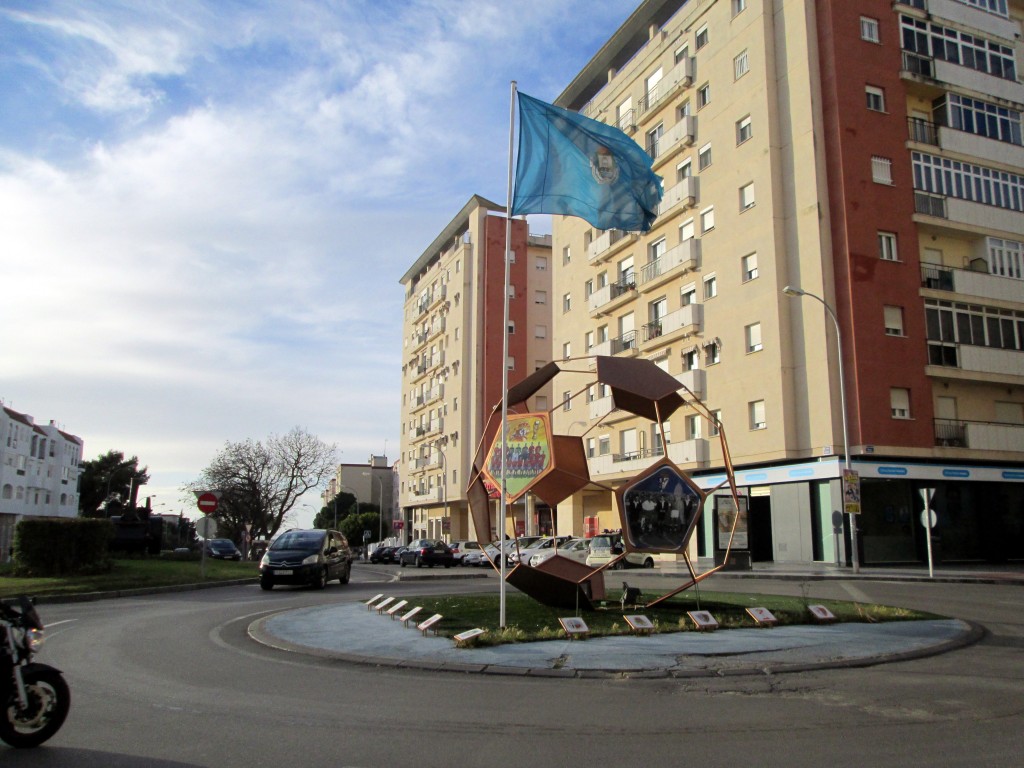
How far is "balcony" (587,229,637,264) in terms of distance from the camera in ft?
145

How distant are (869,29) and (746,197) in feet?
26.3

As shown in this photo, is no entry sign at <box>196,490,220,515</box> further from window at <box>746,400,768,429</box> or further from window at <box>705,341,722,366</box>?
window at <box>705,341,722,366</box>

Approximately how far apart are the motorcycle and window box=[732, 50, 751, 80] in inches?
1417

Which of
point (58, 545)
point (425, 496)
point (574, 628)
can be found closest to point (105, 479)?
point (425, 496)

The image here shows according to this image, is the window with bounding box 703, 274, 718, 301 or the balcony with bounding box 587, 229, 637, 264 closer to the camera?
the window with bounding box 703, 274, 718, 301

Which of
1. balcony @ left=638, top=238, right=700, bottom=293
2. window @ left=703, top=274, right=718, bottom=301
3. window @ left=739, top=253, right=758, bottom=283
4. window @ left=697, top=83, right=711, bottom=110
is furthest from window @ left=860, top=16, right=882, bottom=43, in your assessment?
window @ left=703, top=274, right=718, bottom=301

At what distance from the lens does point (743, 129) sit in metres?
35.9

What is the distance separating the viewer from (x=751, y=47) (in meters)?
35.5

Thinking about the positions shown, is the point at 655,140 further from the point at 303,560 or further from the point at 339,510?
the point at 339,510

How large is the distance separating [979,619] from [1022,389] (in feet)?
82.0

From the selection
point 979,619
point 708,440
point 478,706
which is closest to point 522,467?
point 478,706

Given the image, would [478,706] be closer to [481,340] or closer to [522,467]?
[522,467]

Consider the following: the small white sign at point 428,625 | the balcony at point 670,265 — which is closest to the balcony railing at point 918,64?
the balcony at point 670,265

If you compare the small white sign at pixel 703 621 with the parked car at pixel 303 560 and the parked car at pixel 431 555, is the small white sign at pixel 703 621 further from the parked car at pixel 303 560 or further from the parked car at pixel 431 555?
the parked car at pixel 431 555
